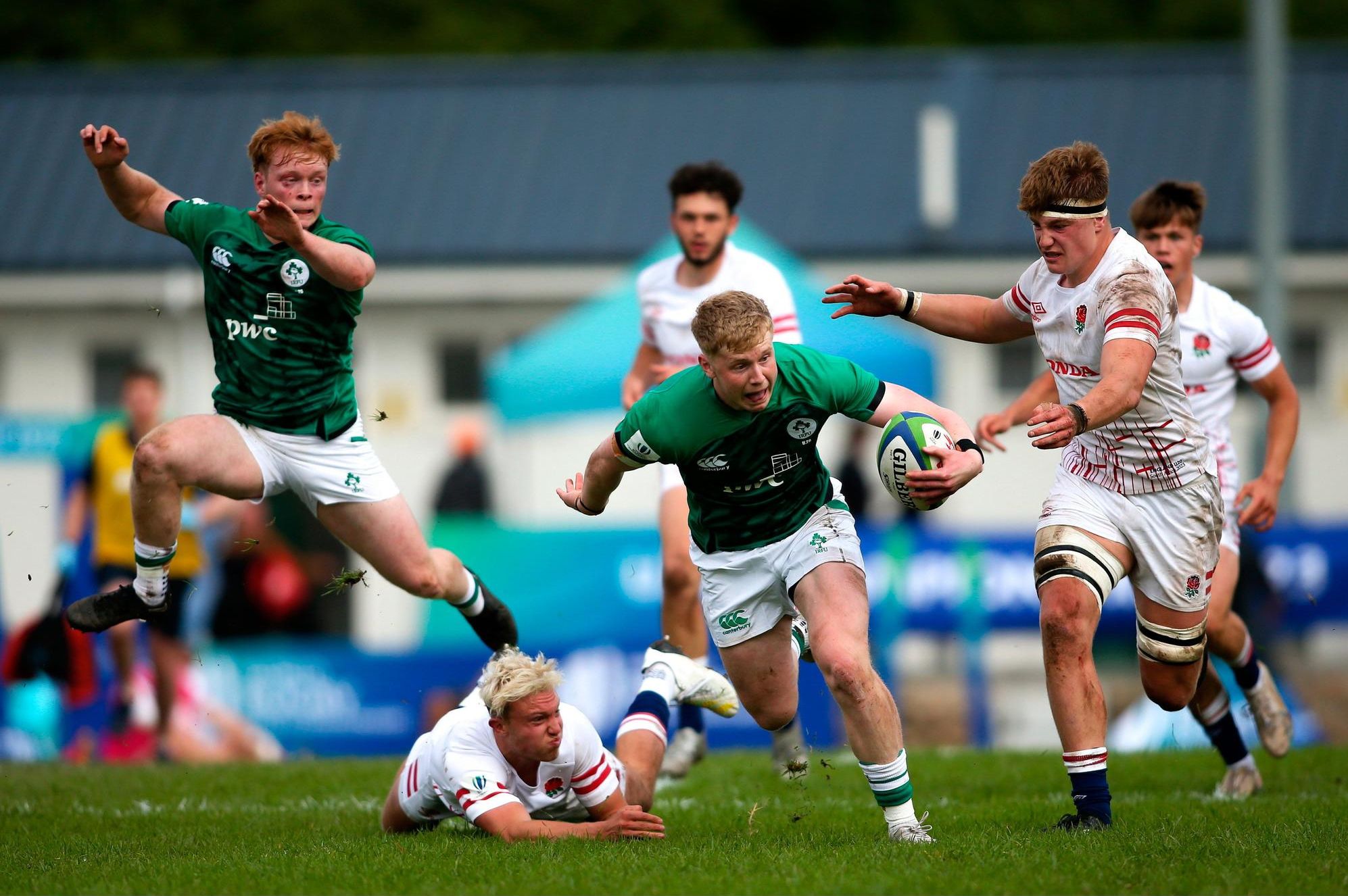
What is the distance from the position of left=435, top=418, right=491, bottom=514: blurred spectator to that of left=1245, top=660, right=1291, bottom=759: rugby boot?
9.47m

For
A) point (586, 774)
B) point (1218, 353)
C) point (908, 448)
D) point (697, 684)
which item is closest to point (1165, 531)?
point (908, 448)

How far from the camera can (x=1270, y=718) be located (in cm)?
844

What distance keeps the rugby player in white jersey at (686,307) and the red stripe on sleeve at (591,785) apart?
4.56 ft

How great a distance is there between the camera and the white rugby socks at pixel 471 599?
8.10 m

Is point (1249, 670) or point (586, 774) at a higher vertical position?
point (1249, 670)

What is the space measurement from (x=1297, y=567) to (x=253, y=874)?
32.0 feet

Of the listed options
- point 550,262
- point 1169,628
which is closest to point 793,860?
point 1169,628

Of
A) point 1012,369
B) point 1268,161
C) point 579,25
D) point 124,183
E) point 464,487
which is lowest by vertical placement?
point 464,487

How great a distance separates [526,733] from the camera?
6.78 metres

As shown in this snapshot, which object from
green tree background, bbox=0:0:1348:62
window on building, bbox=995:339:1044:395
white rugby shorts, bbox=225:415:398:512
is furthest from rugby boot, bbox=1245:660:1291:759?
green tree background, bbox=0:0:1348:62

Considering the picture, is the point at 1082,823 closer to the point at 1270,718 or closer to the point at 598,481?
the point at 1270,718

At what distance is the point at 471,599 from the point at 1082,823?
313 cm

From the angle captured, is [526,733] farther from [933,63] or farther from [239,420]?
[933,63]

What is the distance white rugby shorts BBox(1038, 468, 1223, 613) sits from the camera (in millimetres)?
6816
